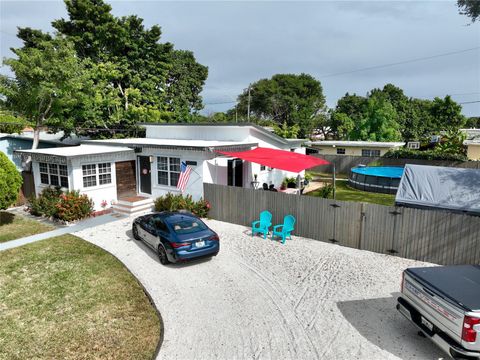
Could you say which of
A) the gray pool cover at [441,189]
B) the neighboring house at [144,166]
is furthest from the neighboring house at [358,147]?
the gray pool cover at [441,189]

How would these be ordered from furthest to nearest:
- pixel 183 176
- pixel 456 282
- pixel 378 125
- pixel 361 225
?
pixel 378 125 < pixel 183 176 < pixel 361 225 < pixel 456 282

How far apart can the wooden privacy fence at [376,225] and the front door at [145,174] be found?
18.9 feet

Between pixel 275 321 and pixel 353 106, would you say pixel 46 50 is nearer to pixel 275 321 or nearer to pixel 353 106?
pixel 275 321

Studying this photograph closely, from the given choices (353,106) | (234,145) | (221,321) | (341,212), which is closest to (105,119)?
(234,145)

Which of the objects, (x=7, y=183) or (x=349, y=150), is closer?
(x=7, y=183)

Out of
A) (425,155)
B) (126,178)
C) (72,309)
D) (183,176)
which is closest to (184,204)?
(183,176)

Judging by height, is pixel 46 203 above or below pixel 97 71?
below

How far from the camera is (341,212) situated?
12336 mm

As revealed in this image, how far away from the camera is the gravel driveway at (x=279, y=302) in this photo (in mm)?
6641

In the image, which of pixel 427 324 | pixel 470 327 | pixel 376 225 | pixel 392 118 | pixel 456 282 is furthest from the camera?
pixel 392 118

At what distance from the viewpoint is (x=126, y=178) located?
60.6 ft

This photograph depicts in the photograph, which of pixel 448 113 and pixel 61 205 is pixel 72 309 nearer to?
pixel 61 205

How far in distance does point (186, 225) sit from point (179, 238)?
0.74 metres

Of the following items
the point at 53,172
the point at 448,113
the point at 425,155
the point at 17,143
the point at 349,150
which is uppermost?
the point at 448,113
